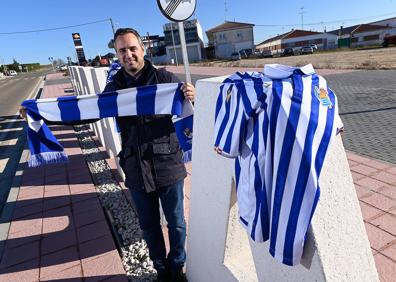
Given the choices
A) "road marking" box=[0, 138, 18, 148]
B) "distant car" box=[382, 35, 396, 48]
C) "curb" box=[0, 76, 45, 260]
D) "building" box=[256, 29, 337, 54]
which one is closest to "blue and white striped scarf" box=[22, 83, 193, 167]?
"curb" box=[0, 76, 45, 260]

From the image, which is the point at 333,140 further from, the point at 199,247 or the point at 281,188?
the point at 199,247

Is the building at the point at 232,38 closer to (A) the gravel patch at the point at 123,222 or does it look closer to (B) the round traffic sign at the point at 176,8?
(A) the gravel patch at the point at 123,222

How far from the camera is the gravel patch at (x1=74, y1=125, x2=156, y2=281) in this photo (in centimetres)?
307

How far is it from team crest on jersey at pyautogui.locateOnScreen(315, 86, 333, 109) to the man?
4.62 ft

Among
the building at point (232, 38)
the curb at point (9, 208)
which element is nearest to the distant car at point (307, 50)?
the building at point (232, 38)

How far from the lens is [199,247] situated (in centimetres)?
235

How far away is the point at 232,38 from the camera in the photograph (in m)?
64.3

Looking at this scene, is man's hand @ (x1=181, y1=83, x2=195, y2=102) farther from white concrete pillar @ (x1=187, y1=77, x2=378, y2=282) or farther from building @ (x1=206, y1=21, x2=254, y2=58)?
building @ (x1=206, y1=21, x2=254, y2=58)

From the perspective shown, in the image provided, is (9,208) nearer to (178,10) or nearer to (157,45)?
(178,10)

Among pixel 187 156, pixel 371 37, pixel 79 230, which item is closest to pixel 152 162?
pixel 187 156

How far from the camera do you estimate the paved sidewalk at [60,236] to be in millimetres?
3123

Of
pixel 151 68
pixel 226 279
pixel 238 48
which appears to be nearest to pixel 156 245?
pixel 226 279

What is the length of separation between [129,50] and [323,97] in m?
1.53

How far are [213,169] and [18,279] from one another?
7.72 ft
